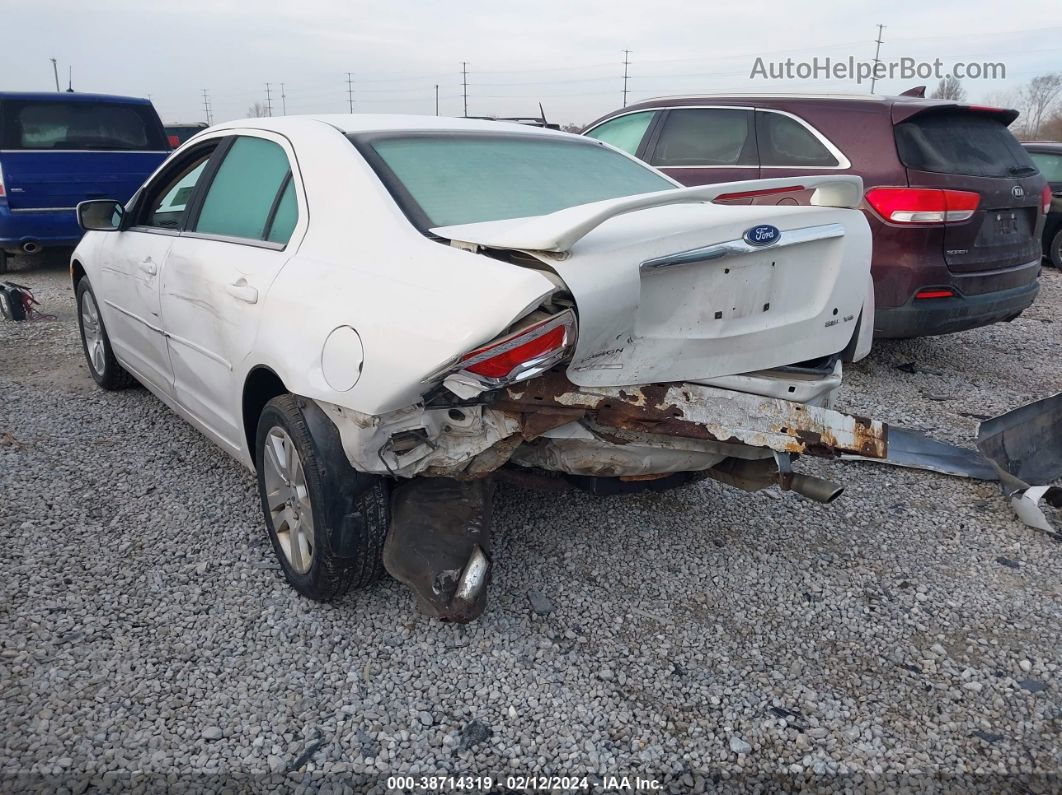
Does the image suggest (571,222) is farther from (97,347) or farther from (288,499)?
(97,347)

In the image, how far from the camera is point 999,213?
5.00 metres

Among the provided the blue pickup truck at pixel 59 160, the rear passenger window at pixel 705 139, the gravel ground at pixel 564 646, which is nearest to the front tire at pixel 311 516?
the gravel ground at pixel 564 646

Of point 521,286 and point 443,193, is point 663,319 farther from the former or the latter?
point 443,193

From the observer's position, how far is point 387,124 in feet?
10.1

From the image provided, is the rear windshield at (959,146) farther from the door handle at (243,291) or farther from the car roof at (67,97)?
the car roof at (67,97)

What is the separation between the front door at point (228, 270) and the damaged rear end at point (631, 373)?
642 mm

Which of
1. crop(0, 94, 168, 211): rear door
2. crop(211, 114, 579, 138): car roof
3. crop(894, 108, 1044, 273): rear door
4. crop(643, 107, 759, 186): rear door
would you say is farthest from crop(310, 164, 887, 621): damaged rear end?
crop(0, 94, 168, 211): rear door

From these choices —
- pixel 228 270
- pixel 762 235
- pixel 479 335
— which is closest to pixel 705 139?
pixel 762 235

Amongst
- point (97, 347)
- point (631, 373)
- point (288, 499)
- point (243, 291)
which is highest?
point (243, 291)

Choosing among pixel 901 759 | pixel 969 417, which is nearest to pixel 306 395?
pixel 901 759

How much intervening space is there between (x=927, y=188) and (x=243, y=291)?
13.3 ft

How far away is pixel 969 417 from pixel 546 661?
3.39m

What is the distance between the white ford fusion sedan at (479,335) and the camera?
7.02 feet

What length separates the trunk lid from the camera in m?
2.17
